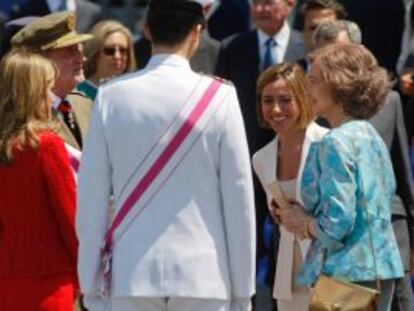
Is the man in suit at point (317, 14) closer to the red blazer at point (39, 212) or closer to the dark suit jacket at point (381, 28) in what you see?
the dark suit jacket at point (381, 28)

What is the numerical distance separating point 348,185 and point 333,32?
291 cm

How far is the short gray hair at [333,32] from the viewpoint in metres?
9.06

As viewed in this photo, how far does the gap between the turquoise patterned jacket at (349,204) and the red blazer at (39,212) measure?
39.9 inches

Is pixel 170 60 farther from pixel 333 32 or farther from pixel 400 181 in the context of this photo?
pixel 333 32

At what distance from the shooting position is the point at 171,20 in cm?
574

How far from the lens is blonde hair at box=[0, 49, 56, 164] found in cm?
642

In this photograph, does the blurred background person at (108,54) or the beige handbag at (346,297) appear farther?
the blurred background person at (108,54)

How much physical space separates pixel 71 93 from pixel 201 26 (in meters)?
1.94

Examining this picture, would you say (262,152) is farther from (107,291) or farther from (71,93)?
(107,291)

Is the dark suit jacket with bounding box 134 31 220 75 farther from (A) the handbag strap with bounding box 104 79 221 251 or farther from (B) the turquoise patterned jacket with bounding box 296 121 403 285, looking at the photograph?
(A) the handbag strap with bounding box 104 79 221 251

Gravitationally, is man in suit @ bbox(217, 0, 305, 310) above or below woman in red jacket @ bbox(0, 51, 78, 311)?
below

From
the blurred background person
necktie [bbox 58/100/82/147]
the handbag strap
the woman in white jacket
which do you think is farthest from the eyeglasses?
the handbag strap

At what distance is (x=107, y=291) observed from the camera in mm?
5719

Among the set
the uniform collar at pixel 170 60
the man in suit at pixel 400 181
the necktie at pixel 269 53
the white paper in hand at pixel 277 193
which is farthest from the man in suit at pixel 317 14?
the uniform collar at pixel 170 60
